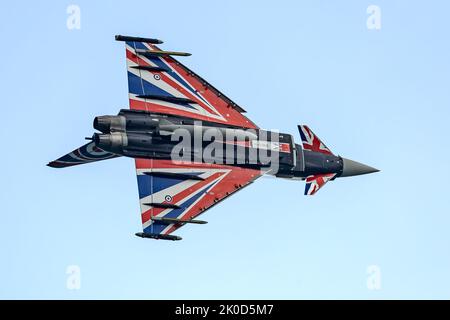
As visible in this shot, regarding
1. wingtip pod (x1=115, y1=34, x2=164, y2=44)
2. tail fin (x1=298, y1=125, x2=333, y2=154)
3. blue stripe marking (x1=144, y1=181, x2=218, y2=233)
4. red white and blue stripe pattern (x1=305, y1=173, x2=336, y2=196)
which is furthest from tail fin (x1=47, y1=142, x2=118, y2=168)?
red white and blue stripe pattern (x1=305, y1=173, x2=336, y2=196)

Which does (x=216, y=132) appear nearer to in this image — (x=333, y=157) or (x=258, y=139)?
(x=258, y=139)

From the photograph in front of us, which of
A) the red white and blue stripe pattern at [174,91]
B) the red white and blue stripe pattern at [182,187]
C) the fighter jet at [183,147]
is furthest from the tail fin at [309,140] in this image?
the red white and blue stripe pattern at [182,187]

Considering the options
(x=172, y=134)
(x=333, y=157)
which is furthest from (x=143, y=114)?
(x=333, y=157)

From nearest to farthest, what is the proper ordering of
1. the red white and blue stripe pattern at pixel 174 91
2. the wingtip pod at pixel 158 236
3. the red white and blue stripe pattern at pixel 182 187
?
the wingtip pod at pixel 158 236
the red white and blue stripe pattern at pixel 182 187
the red white and blue stripe pattern at pixel 174 91

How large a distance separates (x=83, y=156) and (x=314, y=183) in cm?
1051

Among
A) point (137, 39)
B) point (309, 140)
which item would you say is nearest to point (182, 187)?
point (309, 140)

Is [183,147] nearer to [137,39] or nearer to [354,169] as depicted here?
[137,39]

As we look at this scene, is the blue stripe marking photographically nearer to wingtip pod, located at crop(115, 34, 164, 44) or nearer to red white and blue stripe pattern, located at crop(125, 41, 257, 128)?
red white and blue stripe pattern, located at crop(125, 41, 257, 128)

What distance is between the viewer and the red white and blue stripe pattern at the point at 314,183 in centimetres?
6131

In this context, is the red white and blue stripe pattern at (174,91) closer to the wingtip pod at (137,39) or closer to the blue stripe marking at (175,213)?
the wingtip pod at (137,39)

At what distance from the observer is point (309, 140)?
6169 cm

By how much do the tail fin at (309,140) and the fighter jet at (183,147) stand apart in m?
0.05

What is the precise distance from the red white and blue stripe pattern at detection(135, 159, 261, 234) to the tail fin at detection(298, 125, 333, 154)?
2824 millimetres

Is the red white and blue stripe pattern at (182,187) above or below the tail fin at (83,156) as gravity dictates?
below
